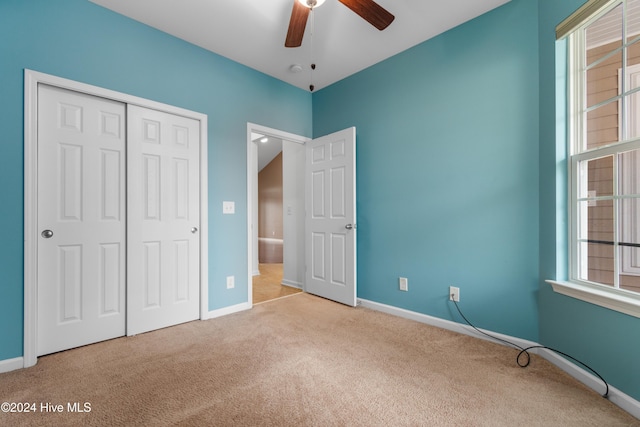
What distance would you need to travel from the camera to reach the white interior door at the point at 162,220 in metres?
2.36

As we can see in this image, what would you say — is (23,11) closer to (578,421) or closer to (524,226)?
(524,226)

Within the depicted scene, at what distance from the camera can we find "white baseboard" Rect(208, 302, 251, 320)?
2741mm

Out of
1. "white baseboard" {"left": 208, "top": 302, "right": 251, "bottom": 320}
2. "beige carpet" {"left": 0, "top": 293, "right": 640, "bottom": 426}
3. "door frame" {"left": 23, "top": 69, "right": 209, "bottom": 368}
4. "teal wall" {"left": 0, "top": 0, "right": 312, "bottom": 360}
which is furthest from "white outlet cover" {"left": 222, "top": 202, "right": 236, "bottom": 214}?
"door frame" {"left": 23, "top": 69, "right": 209, "bottom": 368}

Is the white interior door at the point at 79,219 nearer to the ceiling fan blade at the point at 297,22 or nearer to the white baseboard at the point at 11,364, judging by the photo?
the white baseboard at the point at 11,364

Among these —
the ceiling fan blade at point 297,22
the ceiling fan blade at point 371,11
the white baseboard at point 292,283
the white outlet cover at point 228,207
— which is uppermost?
the ceiling fan blade at point 371,11

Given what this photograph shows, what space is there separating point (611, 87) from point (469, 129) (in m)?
0.84

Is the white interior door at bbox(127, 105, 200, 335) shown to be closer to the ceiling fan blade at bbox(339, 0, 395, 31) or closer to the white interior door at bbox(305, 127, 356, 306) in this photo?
the white interior door at bbox(305, 127, 356, 306)

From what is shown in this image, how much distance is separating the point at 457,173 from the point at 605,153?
924mm

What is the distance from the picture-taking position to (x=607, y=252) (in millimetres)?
1695

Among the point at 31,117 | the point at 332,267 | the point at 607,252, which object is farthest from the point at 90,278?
the point at 607,252

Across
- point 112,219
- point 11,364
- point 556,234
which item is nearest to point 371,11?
point 556,234

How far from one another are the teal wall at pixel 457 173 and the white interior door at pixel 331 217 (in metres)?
0.20

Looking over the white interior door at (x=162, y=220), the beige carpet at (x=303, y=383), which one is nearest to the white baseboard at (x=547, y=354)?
the beige carpet at (x=303, y=383)

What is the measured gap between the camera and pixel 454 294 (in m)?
2.44
